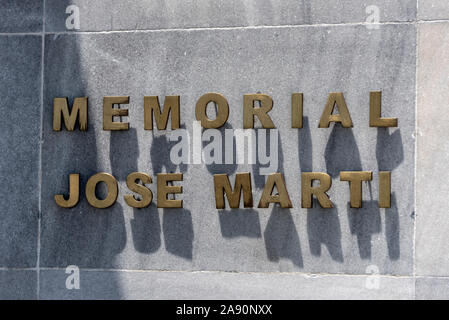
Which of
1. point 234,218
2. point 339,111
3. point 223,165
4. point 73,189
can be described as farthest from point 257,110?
point 73,189

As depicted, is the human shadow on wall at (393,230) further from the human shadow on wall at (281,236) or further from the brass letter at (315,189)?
the human shadow on wall at (281,236)

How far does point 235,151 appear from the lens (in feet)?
22.4

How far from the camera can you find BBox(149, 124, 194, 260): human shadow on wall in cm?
686

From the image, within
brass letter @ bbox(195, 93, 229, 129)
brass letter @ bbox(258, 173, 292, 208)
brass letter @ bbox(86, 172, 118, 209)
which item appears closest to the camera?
brass letter @ bbox(258, 173, 292, 208)

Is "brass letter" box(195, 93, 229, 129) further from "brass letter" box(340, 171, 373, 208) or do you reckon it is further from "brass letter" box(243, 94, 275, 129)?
"brass letter" box(340, 171, 373, 208)

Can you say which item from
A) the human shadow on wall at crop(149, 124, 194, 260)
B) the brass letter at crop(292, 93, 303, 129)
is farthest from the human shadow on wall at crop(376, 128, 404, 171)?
the human shadow on wall at crop(149, 124, 194, 260)

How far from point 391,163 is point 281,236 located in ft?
4.60

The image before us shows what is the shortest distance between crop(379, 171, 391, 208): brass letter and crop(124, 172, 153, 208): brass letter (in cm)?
247

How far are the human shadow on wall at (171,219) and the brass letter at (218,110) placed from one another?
0.25 m

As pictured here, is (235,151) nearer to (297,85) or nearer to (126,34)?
(297,85)

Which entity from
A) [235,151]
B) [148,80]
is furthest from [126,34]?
[235,151]

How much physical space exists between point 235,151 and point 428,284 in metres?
2.48

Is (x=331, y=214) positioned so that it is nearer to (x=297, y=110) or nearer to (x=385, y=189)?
(x=385, y=189)

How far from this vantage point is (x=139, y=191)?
271 inches
